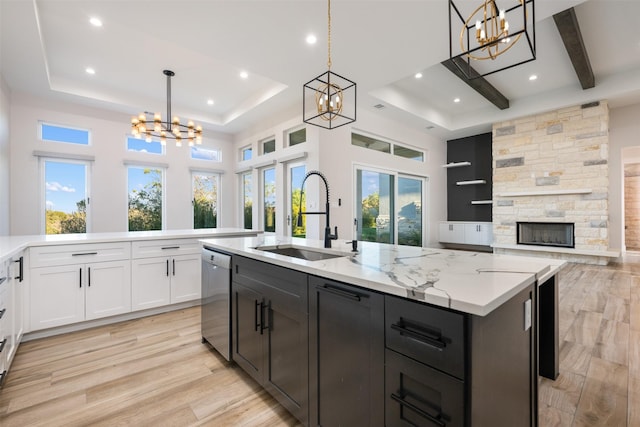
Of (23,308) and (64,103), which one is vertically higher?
(64,103)

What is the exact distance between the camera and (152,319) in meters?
3.18

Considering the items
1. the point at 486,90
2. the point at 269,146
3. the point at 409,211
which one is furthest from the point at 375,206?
the point at 486,90

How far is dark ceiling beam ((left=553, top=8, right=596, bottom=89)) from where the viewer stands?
11.2 feet

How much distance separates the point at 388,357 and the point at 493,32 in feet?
8.92

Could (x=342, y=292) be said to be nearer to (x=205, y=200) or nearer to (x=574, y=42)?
(x=574, y=42)

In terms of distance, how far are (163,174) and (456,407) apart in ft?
22.5

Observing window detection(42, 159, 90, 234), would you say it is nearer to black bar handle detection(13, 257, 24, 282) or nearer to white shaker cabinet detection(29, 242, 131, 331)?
white shaker cabinet detection(29, 242, 131, 331)

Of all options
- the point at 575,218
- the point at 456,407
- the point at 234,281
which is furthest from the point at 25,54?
the point at 575,218

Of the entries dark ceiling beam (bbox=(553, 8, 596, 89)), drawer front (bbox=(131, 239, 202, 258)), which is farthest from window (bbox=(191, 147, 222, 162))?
dark ceiling beam (bbox=(553, 8, 596, 89))

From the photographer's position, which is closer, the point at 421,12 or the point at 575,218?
the point at 421,12

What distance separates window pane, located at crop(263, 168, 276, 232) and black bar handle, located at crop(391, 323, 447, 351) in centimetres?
516

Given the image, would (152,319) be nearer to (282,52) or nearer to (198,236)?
(198,236)

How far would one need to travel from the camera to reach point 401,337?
1.04 m

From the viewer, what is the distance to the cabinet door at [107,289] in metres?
2.87
